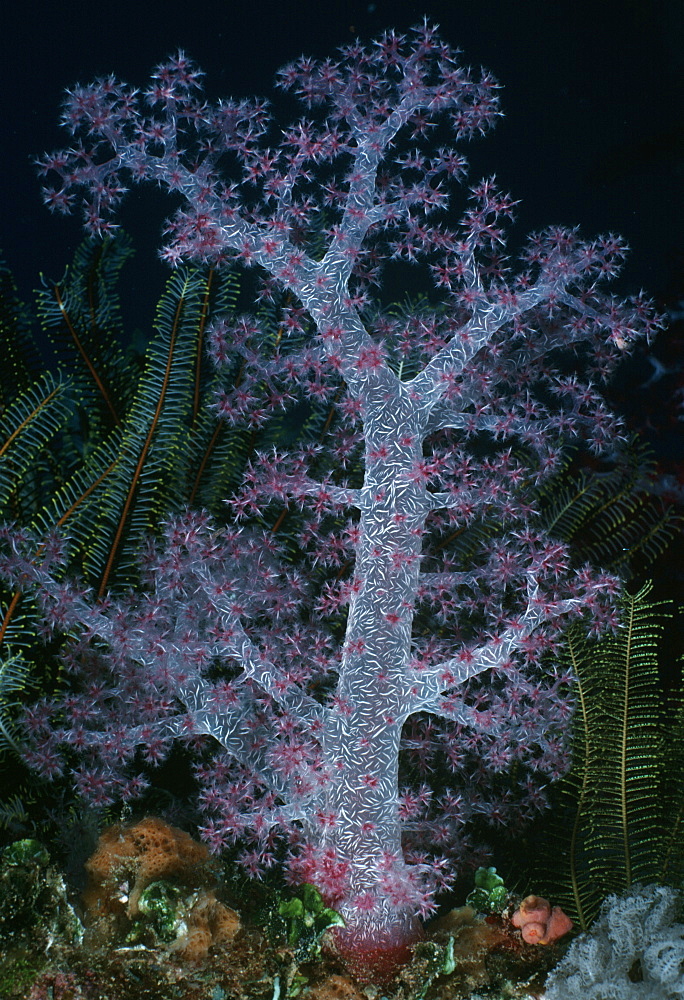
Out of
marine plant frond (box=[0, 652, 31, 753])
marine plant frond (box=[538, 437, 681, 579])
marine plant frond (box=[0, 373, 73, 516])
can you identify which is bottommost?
marine plant frond (box=[0, 652, 31, 753])

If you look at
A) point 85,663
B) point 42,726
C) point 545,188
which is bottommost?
point 42,726

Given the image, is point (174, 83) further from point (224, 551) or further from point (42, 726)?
point (42, 726)

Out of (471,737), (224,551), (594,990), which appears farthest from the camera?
(471,737)

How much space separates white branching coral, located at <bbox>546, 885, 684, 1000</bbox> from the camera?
1.41 meters

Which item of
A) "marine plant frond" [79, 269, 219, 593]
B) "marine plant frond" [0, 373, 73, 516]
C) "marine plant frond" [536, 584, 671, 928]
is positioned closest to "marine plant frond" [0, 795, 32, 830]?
"marine plant frond" [79, 269, 219, 593]

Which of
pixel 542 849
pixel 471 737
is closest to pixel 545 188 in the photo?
pixel 471 737

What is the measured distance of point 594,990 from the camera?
57.5 inches

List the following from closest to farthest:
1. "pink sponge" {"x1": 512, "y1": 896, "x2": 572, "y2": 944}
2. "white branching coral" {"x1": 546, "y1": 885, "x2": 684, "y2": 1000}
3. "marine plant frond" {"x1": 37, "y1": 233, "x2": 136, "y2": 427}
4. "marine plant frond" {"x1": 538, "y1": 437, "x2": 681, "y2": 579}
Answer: "white branching coral" {"x1": 546, "y1": 885, "x2": 684, "y2": 1000}
"pink sponge" {"x1": 512, "y1": 896, "x2": 572, "y2": 944}
"marine plant frond" {"x1": 37, "y1": 233, "x2": 136, "y2": 427}
"marine plant frond" {"x1": 538, "y1": 437, "x2": 681, "y2": 579}

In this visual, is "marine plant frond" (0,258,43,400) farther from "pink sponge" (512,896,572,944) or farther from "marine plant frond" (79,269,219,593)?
"pink sponge" (512,896,572,944)

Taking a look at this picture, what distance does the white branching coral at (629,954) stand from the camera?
1.41 m

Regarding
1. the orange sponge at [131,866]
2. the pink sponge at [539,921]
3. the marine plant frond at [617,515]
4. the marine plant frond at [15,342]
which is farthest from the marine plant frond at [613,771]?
the marine plant frond at [15,342]

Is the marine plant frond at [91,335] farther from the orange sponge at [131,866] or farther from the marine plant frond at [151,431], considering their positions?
the orange sponge at [131,866]

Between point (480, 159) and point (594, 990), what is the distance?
199cm

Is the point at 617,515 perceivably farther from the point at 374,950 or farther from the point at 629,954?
the point at 374,950
